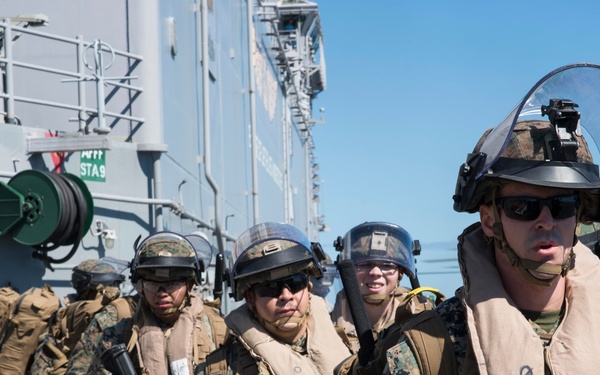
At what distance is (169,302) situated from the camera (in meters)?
6.57

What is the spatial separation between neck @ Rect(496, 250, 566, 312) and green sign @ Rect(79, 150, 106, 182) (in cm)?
1023

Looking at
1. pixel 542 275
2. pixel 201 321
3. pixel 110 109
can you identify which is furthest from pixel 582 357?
pixel 110 109

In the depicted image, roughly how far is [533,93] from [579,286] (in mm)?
525

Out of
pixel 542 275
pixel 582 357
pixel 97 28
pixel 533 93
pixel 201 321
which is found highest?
pixel 97 28

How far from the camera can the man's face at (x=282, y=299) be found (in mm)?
4828

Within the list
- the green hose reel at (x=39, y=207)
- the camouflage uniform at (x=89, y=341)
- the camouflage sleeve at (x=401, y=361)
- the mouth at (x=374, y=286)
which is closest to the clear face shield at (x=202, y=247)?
the green hose reel at (x=39, y=207)

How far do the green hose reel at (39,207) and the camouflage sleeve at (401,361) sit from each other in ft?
28.7

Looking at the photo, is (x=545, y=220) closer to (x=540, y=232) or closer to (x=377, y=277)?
(x=540, y=232)

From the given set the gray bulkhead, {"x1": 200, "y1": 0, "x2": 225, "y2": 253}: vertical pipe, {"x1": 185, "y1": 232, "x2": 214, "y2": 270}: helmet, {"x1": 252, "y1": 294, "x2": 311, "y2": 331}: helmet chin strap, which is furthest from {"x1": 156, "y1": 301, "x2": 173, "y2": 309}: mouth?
{"x1": 200, "y1": 0, "x2": 225, "y2": 253}: vertical pipe

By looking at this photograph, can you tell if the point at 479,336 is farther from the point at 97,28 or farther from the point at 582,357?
the point at 97,28

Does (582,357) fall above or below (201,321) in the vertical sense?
above

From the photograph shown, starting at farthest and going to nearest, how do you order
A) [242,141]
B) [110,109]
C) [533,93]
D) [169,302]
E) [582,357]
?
[242,141] < [110,109] < [169,302] < [533,93] < [582,357]

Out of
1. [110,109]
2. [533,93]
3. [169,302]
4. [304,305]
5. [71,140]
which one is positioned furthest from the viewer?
[110,109]

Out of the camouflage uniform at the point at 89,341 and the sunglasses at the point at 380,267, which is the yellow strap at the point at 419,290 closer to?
the sunglasses at the point at 380,267
